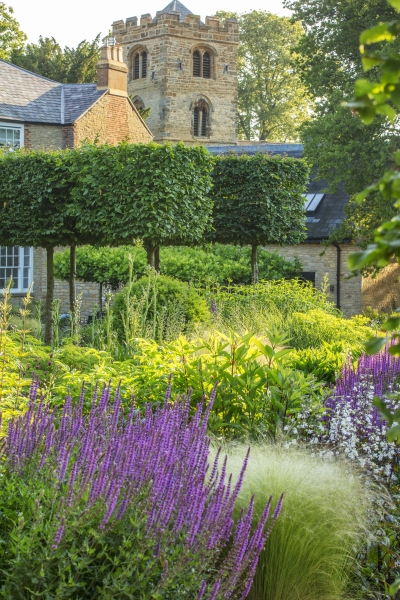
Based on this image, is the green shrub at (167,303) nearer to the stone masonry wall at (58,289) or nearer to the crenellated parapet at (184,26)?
the stone masonry wall at (58,289)

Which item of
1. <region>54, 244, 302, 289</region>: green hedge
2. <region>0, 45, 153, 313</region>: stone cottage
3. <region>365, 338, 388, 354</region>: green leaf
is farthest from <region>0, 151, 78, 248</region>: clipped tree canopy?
<region>365, 338, 388, 354</region>: green leaf

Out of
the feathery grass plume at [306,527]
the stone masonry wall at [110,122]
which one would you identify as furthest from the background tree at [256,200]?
the feathery grass plume at [306,527]

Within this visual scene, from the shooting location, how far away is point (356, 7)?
78.7ft

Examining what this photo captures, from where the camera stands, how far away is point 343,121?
74.6 feet

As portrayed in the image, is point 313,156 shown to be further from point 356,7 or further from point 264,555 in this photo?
point 264,555

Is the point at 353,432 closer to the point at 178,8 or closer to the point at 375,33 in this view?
the point at 375,33

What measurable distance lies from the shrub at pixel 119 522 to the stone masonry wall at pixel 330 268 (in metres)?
21.3

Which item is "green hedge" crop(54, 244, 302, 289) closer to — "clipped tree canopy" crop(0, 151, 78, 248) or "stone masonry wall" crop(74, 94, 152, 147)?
"clipped tree canopy" crop(0, 151, 78, 248)

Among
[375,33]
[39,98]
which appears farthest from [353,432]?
[39,98]

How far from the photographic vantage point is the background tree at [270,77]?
56.7 meters

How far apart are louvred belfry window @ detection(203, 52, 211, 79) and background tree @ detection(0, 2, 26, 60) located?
1404 centimetres

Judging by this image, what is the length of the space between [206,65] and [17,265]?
3121 centimetres

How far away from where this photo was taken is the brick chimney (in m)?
28.1

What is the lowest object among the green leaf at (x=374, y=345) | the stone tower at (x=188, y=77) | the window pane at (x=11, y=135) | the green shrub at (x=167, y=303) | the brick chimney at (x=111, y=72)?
the green shrub at (x=167, y=303)
